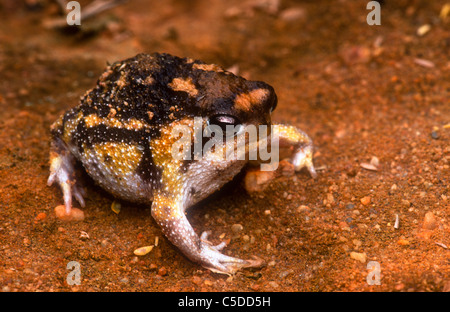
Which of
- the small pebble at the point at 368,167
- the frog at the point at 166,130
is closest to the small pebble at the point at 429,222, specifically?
the small pebble at the point at 368,167

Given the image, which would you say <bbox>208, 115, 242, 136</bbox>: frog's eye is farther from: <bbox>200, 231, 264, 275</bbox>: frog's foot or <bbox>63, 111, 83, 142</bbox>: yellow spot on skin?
<bbox>63, 111, 83, 142</bbox>: yellow spot on skin

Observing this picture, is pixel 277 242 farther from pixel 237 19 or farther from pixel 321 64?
pixel 237 19

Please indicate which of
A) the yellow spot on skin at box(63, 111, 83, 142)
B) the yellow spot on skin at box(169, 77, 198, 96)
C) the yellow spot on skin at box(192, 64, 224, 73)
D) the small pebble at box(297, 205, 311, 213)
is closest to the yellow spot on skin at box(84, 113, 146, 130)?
the yellow spot on skin at box(63, 111, 83, 142)

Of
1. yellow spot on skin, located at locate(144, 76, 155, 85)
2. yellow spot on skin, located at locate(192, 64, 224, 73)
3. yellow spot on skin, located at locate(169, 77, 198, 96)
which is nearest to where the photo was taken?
yellow spot on skin, located at locate(169, 77, 198, 96)

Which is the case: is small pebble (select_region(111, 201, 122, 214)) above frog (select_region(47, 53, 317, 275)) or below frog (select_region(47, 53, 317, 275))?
below

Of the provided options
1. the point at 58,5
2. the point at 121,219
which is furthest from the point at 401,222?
the point at 58,5
